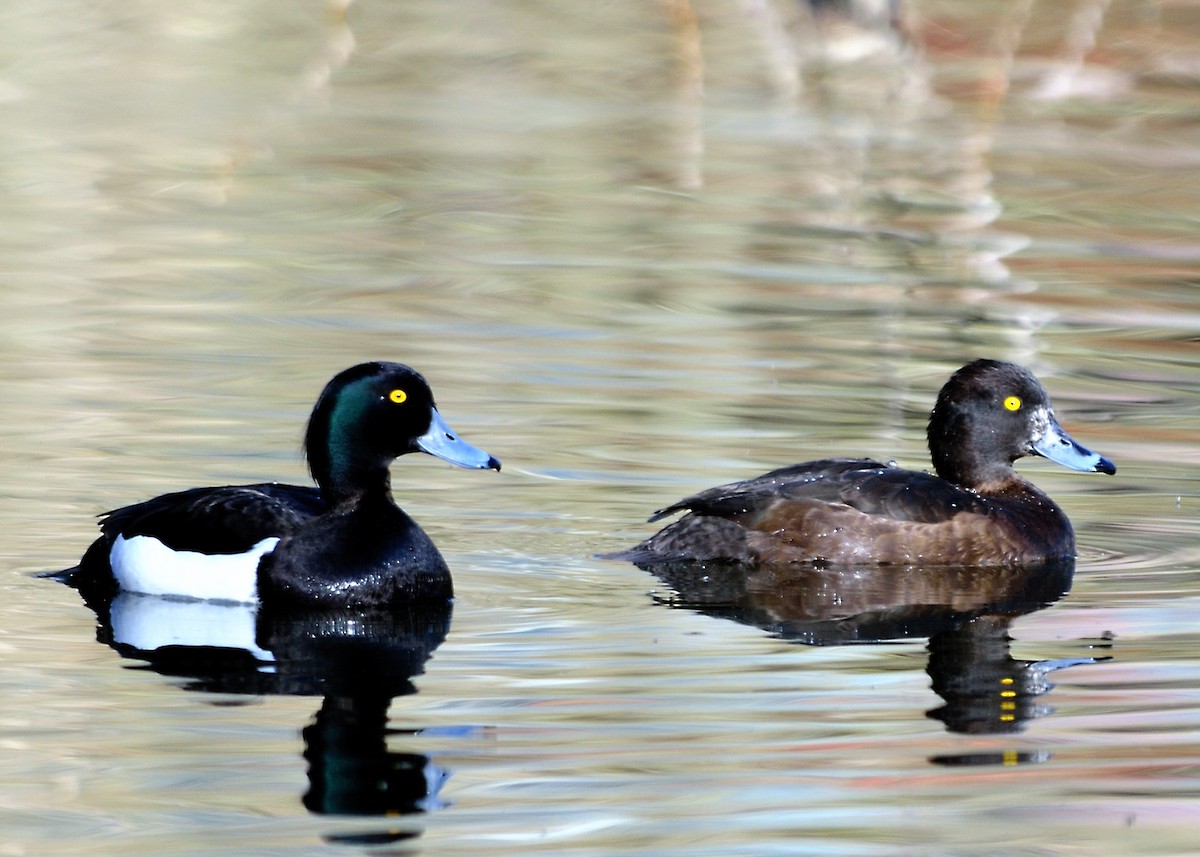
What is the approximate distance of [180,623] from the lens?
847 cm

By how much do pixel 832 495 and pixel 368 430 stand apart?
6.61ft

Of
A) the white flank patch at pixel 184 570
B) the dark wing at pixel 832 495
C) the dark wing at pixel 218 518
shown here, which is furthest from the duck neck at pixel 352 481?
the dark wing at pixel 832 495

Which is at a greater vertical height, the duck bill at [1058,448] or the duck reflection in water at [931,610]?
the duck bill at [1058,448]

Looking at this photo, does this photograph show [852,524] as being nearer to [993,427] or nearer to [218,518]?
[993,427]

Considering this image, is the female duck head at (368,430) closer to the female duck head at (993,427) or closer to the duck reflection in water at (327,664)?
the duck reflection in water at (327,664)

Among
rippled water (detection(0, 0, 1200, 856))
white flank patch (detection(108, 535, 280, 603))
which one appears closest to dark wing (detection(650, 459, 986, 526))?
rippled water (detection(0, 0, 1200, 856))

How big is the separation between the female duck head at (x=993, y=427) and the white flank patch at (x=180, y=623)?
334 centimetres

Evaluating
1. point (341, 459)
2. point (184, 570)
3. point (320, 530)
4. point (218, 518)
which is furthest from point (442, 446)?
point (184, 570)

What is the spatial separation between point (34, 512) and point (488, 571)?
2139 millimetres

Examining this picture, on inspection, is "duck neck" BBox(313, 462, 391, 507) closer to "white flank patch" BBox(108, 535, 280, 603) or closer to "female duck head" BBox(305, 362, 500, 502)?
"female duck head" BBox(305, 362, 500, 502)

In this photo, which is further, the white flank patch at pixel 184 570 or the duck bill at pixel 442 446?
the duck bill at pixel 442 446

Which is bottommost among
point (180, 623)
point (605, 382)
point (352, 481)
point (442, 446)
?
point (180, 623)

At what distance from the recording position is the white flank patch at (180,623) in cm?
805

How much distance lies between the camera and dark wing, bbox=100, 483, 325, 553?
348 inches
